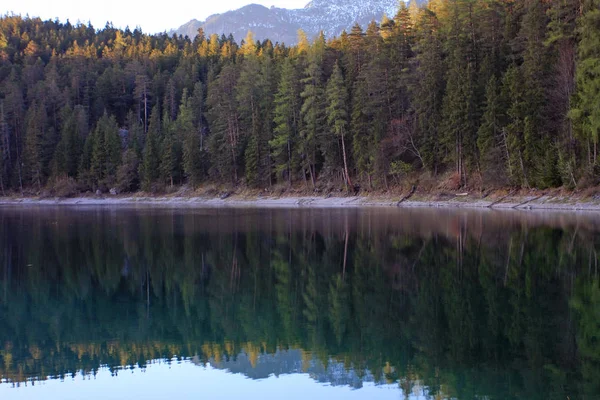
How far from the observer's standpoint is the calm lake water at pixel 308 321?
9328mm

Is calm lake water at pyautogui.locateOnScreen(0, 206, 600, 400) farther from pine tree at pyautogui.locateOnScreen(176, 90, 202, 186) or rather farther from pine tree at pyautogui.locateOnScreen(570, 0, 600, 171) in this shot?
pine tree at pyautogui.locateOnScreen(176, 90, 202, 186)

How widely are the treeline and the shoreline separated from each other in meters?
1.75

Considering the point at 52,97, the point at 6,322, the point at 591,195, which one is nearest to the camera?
the point at 6,322

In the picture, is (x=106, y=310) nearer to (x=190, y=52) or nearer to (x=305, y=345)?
(x=305, y=345)

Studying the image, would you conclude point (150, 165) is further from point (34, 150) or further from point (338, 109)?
point (338, 109)

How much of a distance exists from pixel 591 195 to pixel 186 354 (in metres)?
38.1

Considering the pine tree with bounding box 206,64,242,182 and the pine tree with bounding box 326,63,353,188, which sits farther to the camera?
the pine tree with bounding box 206,64,242,182

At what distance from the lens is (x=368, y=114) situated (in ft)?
214

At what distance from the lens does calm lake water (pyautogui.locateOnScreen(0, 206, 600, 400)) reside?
933cm

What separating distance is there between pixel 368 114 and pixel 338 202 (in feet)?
33.2

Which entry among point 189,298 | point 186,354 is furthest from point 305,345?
point 189,298

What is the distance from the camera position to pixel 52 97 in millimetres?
A: 108750

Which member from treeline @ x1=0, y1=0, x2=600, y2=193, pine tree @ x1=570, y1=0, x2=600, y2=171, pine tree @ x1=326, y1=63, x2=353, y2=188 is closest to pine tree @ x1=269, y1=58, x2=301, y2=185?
treeline @ x1=0, y1=0, x2=600, y2=193

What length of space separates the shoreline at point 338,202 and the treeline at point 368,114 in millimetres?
1747
